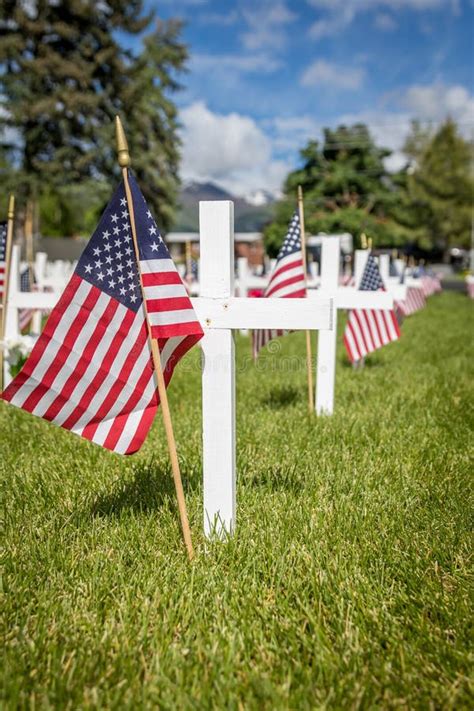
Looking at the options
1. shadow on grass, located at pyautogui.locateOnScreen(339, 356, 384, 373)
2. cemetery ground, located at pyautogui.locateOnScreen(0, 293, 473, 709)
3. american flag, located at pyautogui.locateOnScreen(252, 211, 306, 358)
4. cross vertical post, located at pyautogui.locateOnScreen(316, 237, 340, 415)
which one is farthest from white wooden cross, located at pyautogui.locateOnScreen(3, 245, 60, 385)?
shadow on grass, located at pyautogui.locateOnScreen(339, 356, 384, 373)

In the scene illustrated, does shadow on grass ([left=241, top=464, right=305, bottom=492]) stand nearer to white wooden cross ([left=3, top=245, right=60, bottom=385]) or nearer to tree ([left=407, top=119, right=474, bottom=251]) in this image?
white wooden cross ([left=3, top=245, right=60, bottom=385])

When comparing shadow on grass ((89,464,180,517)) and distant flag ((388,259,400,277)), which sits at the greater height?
distant flag ((388,259,400,277))

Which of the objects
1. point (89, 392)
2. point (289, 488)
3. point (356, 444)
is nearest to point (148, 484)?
point (289, 488)

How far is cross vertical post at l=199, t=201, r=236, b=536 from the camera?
2.99 metres

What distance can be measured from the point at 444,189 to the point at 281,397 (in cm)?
5739

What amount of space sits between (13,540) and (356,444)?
265cm

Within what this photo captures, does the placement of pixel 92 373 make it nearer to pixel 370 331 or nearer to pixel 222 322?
pixel 222 322

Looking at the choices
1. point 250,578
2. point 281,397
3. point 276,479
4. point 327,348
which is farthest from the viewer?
point 281,397

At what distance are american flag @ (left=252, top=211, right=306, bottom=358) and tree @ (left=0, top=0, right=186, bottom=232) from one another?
91.6 ft

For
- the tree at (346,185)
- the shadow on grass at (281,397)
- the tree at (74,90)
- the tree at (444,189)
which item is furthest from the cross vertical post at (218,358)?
the tree at (444,189)

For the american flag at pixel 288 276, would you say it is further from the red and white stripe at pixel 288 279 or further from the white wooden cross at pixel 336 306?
the white wooden cross at pixel 336 306

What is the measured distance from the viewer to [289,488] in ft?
12.7

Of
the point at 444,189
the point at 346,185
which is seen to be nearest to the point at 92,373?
the point at 346,185

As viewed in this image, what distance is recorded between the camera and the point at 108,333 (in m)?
2.81
